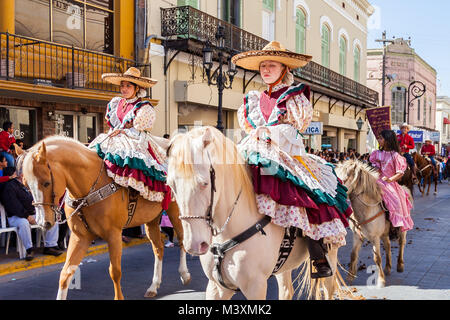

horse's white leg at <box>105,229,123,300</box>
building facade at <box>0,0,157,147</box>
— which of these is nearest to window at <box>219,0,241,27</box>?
building facade at <box>0,0,157,147</box>

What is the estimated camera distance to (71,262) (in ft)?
15.4

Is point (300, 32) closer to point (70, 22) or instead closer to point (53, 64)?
point (70, 22)

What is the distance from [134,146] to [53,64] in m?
7.18

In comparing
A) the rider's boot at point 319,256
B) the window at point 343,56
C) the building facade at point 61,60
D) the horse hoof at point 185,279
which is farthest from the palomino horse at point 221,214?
the window at point 343,56

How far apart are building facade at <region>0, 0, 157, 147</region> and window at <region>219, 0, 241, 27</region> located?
4703 millimetres

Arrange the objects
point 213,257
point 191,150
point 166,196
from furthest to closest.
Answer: point 166,196 < point 213,257 < point 191,150

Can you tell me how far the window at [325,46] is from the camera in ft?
89.8

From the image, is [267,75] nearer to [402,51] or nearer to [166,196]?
[166,196]

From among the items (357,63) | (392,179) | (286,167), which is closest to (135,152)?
(286,167)

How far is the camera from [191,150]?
9.55 ft

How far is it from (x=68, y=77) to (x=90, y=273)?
6550mm

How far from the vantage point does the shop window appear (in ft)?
35.3
